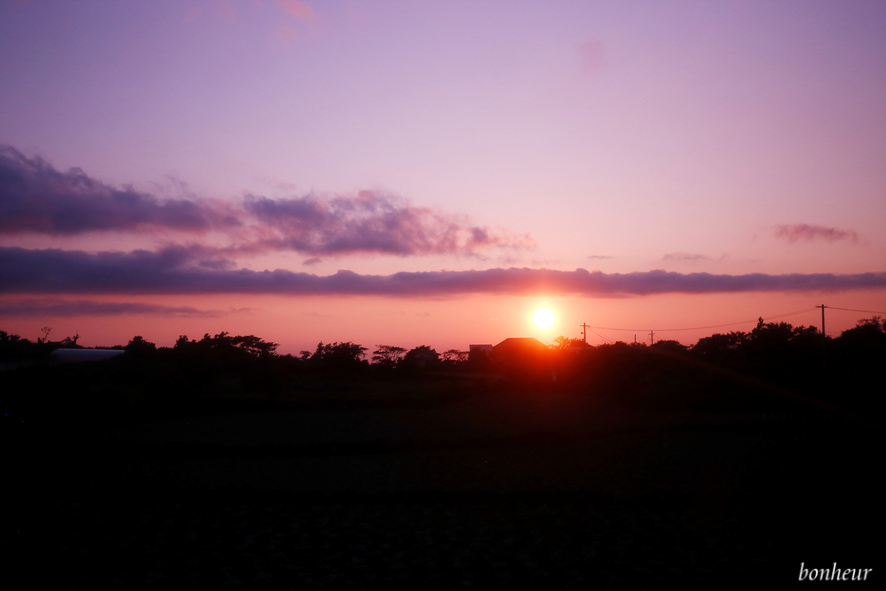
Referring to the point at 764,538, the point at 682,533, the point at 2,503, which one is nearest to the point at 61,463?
the point at 2,503

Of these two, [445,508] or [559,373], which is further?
[559,373]

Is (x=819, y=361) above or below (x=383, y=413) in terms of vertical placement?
above

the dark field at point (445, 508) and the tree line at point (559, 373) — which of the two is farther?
the tree line at point (559, 373)

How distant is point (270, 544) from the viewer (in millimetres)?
9445

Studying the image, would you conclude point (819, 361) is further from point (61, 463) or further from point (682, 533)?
point (61, 463)

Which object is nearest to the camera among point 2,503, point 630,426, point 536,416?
point 2,503

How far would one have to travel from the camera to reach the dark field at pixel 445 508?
8.12 meters

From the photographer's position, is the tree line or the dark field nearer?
the dark field

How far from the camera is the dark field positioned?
8.12 meters

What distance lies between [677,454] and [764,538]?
9385mm

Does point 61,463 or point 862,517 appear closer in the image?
point 862,517

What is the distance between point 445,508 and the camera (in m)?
11.6

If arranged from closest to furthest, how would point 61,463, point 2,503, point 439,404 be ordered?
point 2,503, point 61,463, point 439,404

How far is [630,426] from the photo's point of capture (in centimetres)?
2572
